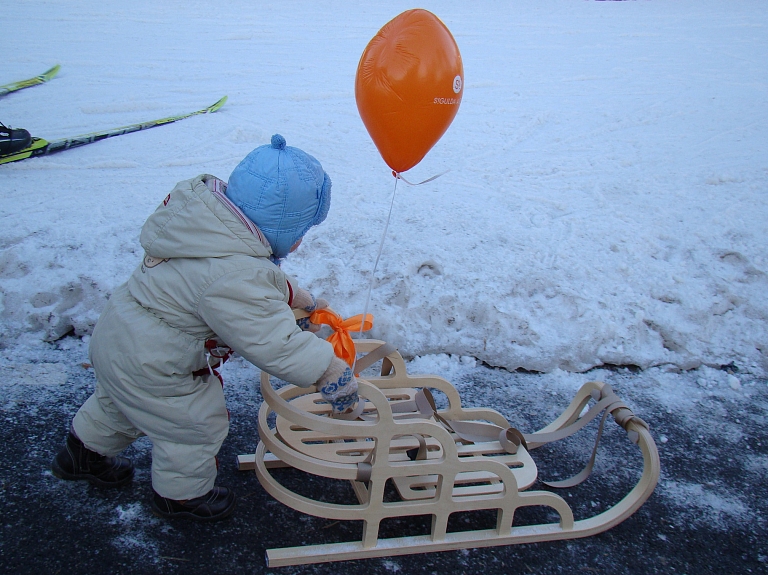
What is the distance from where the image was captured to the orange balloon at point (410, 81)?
2.50 metres

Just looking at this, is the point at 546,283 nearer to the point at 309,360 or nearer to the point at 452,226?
the point at 452,226

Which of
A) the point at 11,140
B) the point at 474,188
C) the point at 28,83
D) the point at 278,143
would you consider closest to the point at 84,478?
the point at 278,143

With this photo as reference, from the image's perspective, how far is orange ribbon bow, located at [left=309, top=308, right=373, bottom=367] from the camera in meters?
2.20

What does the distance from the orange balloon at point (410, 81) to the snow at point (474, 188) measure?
3.68 feet

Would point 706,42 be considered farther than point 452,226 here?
Yes

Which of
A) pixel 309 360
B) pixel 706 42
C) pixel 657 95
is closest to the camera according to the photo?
pixel 309 360

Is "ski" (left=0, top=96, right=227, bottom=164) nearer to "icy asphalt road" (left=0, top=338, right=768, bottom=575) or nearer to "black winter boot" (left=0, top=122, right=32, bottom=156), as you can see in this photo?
"black winter boot" (left=0, top=122, right=32, bottom=156)

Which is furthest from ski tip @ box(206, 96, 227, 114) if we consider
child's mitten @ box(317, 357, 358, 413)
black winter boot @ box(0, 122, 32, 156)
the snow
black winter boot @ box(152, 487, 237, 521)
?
child's mitten @ box(317, 357, 358, 413)

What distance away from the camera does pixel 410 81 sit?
2.49 meters

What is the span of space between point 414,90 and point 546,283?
1653mm

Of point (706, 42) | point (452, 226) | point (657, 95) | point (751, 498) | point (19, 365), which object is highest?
point (706, 42)

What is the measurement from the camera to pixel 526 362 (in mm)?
3260

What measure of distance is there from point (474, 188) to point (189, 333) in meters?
3.37

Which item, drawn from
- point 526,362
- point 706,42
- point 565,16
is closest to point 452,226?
point 526,362
